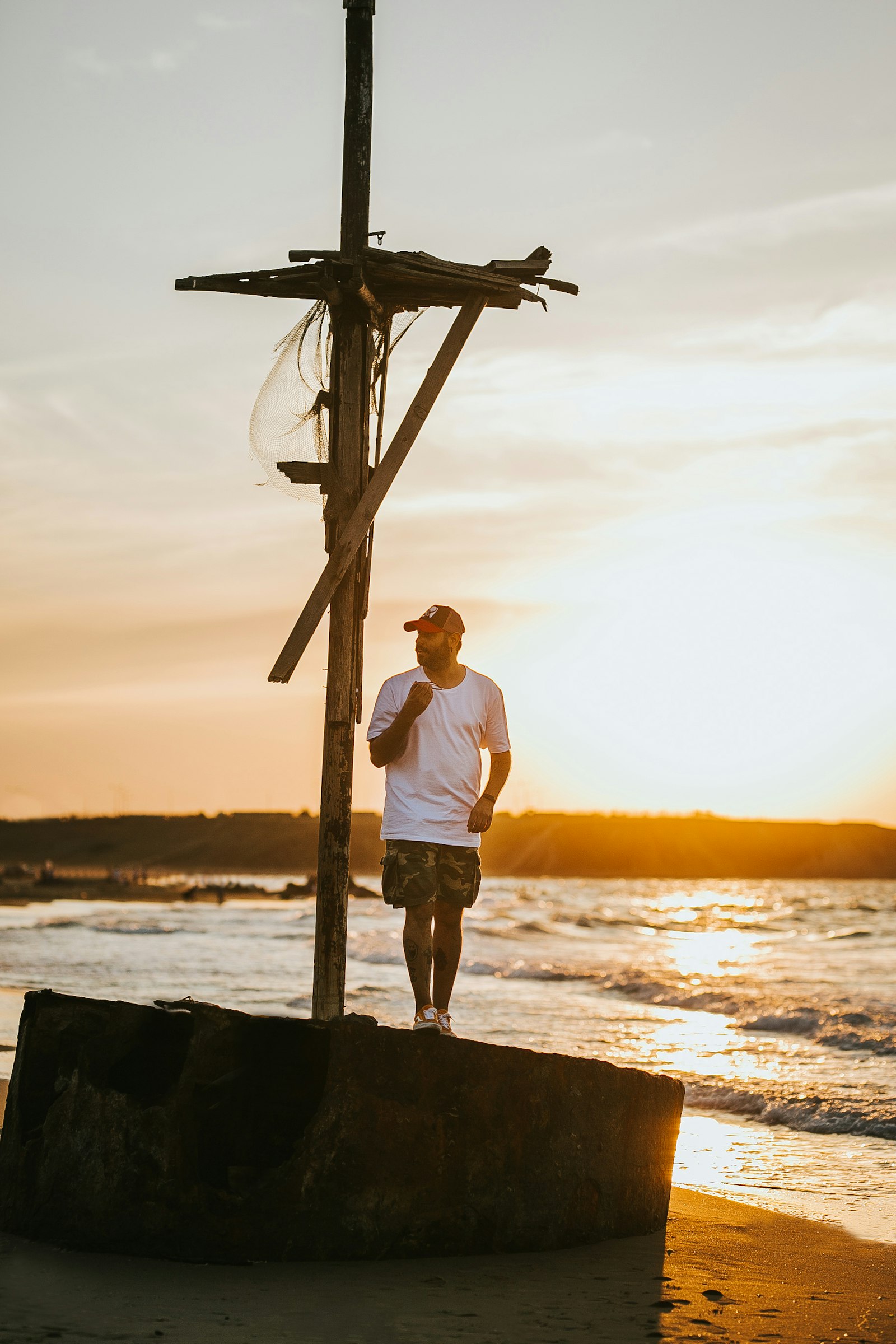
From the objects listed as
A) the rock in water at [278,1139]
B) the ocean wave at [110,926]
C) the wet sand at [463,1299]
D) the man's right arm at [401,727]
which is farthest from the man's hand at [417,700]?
the ocean wave at [110,926]

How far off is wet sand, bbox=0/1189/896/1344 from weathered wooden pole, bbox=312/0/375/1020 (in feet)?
6.75

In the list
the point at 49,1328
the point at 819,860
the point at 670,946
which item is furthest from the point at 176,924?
the point at 819,860

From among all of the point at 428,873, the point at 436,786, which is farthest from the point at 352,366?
the point at 428,873

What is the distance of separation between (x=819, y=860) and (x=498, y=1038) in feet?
544

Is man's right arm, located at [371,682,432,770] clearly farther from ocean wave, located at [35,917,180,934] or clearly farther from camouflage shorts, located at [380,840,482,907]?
ocean wave, located at [35,917,180,934]

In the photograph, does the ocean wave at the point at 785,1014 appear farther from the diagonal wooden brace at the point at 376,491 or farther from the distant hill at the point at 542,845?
the distant hill at the point at 542,845

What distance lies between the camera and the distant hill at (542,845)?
466 ft

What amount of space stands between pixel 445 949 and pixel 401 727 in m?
1.10

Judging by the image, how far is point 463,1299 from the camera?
4.11 meters

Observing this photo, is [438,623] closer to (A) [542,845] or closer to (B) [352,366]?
(B) [352,366]

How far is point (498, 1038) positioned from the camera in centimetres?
1206

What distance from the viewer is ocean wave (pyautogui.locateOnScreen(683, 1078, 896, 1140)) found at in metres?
8.68

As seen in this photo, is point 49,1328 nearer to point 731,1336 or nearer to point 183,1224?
point 183,1224

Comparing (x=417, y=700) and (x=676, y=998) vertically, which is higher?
(x=417, y=700)
